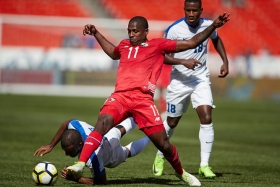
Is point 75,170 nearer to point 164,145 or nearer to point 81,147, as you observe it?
point 81,147

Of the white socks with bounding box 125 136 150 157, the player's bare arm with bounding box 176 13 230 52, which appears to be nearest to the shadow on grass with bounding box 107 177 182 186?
the white socks with bounding box 125 136 150 157

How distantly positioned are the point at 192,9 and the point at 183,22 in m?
0.54

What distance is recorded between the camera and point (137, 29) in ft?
27.2

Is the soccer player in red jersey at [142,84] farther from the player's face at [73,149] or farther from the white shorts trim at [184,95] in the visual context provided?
the white shorts trim at [184,95]

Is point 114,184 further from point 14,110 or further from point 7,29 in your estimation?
point 7,29

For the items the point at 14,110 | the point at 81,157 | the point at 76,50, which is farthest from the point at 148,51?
the point at 76,50

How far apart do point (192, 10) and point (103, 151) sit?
9.17 ft

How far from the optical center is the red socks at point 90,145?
25.1ft

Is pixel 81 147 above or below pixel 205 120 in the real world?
below

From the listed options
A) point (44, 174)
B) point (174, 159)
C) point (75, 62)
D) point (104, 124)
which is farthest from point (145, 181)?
point (75, 62)

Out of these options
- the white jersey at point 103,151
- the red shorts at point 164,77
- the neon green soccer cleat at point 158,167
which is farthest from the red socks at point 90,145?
the red shorts at point 164,77

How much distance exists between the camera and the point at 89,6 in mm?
35375

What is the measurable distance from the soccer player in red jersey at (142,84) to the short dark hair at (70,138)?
1.32ft

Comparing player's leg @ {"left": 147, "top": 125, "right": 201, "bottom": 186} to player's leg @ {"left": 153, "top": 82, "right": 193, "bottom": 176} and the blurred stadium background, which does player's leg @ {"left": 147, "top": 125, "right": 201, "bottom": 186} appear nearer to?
player's leg @ {"left": 153, "top": 82, "right": 193, "bottom": 176}
